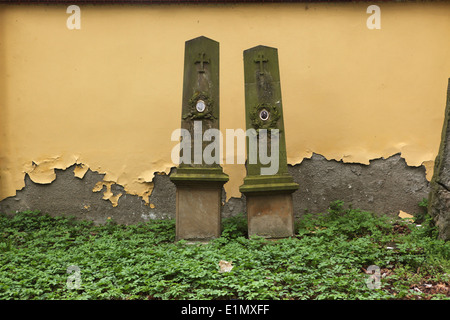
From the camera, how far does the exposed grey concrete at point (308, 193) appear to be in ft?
22.5

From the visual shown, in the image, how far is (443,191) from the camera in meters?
5.20

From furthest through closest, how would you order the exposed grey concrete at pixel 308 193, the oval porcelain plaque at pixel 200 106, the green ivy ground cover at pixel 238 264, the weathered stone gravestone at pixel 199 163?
1. the exposed grey concrete at pixel 308 193
2. the oval porcelain plaque at pixel 200 106
3. the weathered stone gravestone at pixel 199 163
4. the green ivy ground cover at pixel 238 264

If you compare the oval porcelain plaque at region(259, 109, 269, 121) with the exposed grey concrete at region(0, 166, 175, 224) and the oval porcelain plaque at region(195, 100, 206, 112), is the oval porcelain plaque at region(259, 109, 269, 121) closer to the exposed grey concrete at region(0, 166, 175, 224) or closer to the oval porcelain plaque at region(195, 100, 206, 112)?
the oval porcelain plaque at region(195, 100, 206, 112)

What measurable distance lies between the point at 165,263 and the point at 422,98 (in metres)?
4.82

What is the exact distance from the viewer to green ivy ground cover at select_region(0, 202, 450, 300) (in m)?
3.91

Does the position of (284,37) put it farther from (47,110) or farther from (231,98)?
(47,110)

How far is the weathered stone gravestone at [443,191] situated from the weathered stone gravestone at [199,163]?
255 cm

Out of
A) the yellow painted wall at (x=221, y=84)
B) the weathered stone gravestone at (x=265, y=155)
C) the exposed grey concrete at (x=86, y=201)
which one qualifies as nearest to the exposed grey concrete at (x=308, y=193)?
the exposed grey concrete at (x=86, y=201)

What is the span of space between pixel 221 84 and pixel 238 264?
11.0ft

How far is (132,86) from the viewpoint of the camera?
6.98 metres

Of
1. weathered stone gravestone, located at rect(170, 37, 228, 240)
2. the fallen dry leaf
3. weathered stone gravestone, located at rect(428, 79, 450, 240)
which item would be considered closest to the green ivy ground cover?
the fallen dry leaf

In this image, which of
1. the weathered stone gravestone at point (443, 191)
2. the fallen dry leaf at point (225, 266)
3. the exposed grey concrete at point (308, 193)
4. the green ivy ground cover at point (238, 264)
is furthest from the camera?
A: the exposed grey concrete at point (308, 193)

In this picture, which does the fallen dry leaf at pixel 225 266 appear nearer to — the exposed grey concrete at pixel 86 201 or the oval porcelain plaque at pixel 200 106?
the oval porcelain plaque at pixel 200 106

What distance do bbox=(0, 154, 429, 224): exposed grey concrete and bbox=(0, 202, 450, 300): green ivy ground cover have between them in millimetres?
685
